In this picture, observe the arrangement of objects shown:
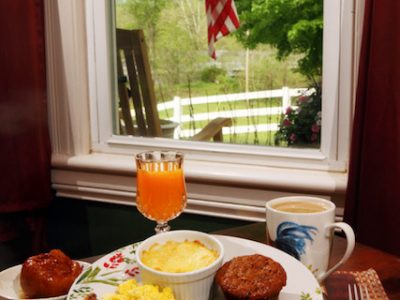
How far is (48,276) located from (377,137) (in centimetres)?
87

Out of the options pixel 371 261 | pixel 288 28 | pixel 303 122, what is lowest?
pixel 371 261

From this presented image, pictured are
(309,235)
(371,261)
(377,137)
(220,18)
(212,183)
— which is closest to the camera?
(309,235)

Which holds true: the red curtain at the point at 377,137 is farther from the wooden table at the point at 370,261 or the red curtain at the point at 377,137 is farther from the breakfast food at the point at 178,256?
the breakfast food at the point at 178,256

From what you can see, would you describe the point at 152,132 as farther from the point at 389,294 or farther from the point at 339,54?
the point at 389,294

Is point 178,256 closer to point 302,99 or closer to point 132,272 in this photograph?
point 132,272

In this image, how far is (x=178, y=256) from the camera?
2.93 ft

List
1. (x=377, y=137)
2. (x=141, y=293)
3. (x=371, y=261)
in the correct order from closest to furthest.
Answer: (x=141, y=293)
(x=371, y=261)
(x=377, y=137)

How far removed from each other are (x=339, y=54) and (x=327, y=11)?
0.44 feet

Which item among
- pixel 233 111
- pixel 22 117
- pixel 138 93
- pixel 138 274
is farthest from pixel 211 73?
pixel 138 274

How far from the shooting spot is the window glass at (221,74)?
169 cm

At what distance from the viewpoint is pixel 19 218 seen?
1842 mm

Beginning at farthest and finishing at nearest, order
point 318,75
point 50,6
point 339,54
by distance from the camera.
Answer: point 50,6
point 318,75
point 339,54

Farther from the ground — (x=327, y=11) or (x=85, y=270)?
(x=327, y=11)

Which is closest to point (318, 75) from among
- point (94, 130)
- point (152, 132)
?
point (152, 132)
